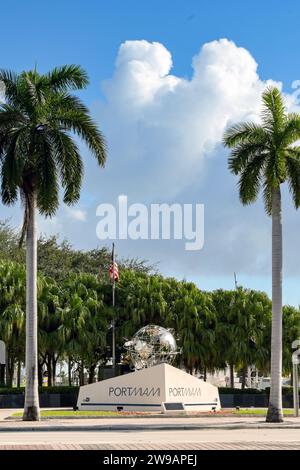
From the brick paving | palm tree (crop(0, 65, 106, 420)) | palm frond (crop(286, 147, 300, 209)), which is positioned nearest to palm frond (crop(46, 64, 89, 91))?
palm tree (crop(0, 65, 106, 420))

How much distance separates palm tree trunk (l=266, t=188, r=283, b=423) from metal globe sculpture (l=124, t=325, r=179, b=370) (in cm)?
879

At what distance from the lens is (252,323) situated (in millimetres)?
61562

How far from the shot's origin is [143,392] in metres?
42.7

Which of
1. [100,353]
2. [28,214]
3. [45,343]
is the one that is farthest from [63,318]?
[28,214]

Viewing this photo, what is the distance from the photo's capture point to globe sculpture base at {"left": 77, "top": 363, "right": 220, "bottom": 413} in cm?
4216

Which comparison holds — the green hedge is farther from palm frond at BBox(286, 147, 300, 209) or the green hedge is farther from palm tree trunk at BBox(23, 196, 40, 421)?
palm frond at BBox(286, 147, 300, 209)

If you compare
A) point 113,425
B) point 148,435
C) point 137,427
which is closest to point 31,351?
point 113,425

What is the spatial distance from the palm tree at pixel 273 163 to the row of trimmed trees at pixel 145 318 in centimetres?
2331

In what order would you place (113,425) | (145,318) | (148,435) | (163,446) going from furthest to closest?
(145,318), (113,425), (148,435), (163,446)

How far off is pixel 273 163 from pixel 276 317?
6598mm

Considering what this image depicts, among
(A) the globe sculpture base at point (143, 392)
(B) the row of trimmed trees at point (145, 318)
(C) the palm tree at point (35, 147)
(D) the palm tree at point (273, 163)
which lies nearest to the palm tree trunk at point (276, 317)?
(D) the palm tree at point (273, 163)

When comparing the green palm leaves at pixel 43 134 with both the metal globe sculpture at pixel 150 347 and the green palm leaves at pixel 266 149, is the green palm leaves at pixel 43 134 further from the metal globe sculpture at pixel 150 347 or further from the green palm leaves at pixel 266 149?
the metal globe sculpture at pixel 150 347

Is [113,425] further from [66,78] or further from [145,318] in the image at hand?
[145,318]

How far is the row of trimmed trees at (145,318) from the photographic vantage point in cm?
5844
